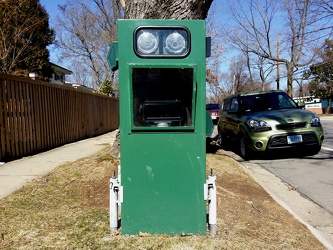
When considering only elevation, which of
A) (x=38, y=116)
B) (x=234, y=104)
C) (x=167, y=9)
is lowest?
(x=38, y=116)

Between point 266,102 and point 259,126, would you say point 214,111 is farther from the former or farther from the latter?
point 259,126

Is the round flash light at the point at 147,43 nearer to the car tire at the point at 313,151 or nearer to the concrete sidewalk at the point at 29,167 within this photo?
the concrete sidewalk at the point at 29,167

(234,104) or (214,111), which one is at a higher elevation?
(234,104)

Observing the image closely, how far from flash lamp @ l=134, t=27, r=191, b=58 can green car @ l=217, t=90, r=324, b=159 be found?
5.45 metres

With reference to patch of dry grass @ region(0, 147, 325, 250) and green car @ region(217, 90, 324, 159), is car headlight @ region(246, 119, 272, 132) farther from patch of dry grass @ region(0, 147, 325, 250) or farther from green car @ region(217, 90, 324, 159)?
patch of dry grass @ region(0, 147, 325, 250)

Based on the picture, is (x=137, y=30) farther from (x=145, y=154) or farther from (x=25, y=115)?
(x=25, y=115)

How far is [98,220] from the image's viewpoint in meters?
3.72

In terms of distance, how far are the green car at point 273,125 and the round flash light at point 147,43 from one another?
5561mm

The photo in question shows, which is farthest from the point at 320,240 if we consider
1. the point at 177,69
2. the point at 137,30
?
the point at 137,30

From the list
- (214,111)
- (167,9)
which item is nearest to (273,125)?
(167,9)

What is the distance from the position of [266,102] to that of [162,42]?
6.97 meters

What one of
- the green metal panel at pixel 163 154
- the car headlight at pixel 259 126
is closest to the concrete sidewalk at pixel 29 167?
the green metal panel at pixel 163 154

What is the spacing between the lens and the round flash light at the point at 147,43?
3.07 meters

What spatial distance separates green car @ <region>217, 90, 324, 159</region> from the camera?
7965mm
